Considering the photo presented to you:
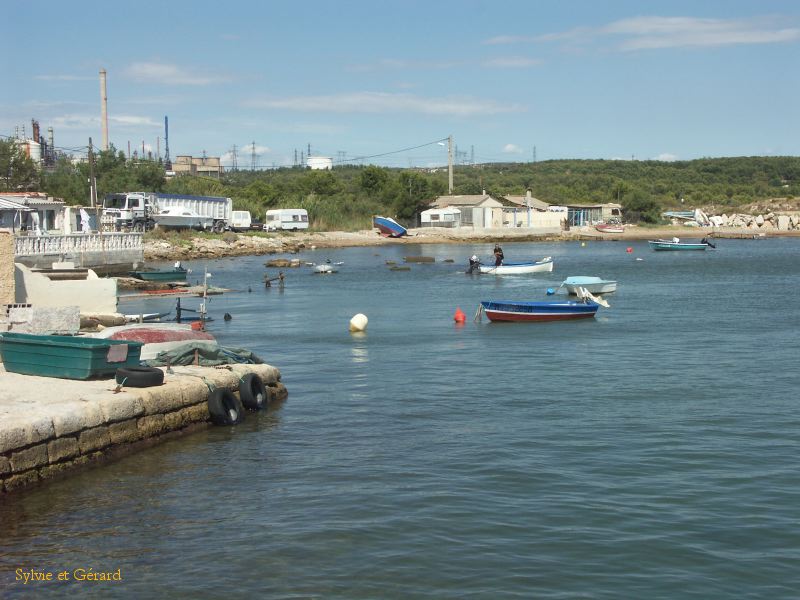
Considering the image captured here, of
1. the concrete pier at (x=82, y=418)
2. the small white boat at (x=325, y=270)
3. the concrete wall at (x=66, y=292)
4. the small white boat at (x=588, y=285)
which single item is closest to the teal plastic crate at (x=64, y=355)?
the concrete pier at (x=82, y=418)

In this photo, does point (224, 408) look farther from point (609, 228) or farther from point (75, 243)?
point (609, 228)

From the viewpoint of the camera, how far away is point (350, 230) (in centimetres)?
11244

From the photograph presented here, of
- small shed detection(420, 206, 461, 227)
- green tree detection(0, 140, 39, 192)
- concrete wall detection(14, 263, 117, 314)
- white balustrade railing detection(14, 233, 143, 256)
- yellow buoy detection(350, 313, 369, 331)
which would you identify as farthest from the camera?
small shed detection(420, 206, 461, 227)

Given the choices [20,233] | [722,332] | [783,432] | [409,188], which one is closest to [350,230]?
[409,188]

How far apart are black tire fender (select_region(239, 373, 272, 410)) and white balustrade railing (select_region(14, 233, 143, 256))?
2685 centimetres

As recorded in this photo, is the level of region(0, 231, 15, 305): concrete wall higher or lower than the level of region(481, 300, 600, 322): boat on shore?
higher

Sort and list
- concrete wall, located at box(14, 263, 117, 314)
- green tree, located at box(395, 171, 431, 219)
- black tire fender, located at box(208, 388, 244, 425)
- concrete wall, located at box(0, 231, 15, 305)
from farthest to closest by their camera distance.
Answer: green tree, located at box(395, 171, 431, 219), concrete wall, located at box(14, 263, 117, 314), concrete wall, located at box(0, 231, 15, 305), black tire fender, located at box(208, 388, 244, 425)

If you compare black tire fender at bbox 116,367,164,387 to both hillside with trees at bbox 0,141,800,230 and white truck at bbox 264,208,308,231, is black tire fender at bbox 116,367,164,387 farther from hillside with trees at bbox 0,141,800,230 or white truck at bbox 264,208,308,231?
white truck at bbox 264,208,308,231

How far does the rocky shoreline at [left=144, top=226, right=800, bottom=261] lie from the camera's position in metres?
76.8

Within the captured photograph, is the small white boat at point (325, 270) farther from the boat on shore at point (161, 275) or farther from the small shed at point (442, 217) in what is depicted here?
the small shed at point (442, 217)

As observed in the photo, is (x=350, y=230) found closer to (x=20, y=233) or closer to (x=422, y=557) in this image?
(x=20, y=233)

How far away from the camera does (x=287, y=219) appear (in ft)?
343

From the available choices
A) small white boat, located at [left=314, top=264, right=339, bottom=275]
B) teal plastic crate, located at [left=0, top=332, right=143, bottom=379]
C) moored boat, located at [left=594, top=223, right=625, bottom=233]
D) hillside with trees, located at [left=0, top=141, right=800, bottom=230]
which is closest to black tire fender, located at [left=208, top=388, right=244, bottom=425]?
teal plastic crate, located at [left=0, top=332, right=143, bottom=379]

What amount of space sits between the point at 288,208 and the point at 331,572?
336ft
